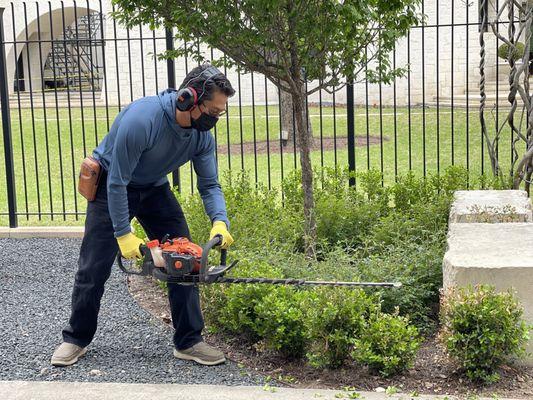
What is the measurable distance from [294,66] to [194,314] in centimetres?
218

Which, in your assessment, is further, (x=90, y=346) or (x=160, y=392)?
(x=90, y=346)

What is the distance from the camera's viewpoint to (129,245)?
14.8ft

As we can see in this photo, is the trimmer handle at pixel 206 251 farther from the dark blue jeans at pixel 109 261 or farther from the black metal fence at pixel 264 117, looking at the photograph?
the black metal fence at pixel 264 117

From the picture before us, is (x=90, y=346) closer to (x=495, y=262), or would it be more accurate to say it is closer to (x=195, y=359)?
(x=195, y=359)

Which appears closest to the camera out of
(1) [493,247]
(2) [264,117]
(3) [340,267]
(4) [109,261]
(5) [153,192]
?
(4) [109,261]

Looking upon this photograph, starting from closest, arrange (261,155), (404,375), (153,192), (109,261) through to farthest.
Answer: (404,375)
(109,261)
(153,192)
(261,155)

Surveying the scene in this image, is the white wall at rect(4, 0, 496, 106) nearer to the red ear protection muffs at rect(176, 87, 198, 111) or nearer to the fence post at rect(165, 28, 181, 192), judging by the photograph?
the fence post at rect(165, 28, 181, 192)

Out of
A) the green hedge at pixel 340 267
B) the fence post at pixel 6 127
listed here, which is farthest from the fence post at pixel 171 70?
the fence post at pixel 6 127

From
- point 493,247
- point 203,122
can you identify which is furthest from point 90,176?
point 493,247

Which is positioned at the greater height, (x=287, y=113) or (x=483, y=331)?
(x=287, y=113)

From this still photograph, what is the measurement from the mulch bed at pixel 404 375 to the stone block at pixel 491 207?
1.25 metres

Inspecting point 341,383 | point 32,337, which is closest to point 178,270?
point 341,383

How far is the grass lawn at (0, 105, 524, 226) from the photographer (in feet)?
37.4

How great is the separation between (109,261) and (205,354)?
0.76 m
